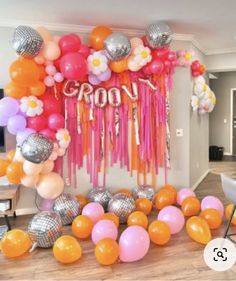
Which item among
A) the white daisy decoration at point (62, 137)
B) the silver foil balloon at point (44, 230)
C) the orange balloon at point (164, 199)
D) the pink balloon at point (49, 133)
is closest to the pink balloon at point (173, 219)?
the orange balloon at point (164, 199)

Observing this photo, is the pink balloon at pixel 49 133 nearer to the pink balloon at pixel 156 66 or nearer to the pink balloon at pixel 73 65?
the pink balloon at pixel 73 65

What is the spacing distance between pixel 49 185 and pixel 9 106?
95 centimetres

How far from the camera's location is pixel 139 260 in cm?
254

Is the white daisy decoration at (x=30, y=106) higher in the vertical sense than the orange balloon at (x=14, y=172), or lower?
higher

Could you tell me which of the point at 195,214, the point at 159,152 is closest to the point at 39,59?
the point at 159,152

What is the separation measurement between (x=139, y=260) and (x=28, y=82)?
2.10m

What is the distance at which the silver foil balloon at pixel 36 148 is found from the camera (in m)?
2.83

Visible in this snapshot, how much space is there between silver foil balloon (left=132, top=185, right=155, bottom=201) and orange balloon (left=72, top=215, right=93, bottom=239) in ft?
3.12

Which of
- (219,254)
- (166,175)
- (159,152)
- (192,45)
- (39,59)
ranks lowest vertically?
(219,254)

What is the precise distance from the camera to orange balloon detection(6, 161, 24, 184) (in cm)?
290

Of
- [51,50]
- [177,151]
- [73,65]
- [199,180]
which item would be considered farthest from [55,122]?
[199,180]

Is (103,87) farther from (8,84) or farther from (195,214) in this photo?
(195,214)

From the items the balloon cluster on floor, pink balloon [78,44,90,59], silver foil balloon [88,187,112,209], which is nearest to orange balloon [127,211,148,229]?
the balloon cluster on floor

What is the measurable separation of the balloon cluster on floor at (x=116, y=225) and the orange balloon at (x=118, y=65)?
59.8 inches
